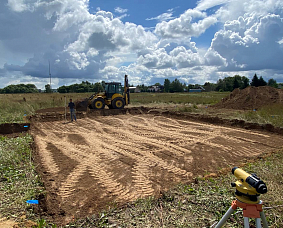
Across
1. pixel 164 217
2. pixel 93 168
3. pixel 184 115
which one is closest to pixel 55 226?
pixel 164 217

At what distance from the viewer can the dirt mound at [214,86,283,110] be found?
1889 cm

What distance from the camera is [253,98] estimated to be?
1997cm

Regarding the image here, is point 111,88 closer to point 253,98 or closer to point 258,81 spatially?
point 253,98

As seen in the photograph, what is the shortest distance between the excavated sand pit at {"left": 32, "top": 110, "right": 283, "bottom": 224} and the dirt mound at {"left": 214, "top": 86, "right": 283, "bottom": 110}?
963 cm

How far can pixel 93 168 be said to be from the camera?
595 cm

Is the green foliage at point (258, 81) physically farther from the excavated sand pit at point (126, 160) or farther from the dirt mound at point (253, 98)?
the excavated sand pit at point (126, 160)

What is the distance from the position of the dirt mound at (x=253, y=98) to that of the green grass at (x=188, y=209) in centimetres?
1652

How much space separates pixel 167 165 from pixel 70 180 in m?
2.59

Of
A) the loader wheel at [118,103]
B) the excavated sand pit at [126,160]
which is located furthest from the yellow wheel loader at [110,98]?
the excavated sand pit at [126,160]

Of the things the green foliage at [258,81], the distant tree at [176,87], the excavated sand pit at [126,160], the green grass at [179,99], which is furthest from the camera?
the distant tree at [176,87]

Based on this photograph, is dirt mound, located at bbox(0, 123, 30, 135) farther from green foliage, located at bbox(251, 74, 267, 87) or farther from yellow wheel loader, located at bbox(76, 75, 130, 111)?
green foliage, located at bbox(251, 74, 267, 87)

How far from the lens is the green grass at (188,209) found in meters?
3.17

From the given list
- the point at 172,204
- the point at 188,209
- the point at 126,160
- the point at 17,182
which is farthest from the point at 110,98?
the point at 188,209

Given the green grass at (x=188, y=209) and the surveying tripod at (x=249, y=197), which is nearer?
the surveying tripod at (x=249, y=197)
